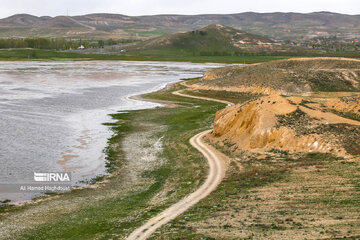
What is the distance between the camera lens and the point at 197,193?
1251 inches

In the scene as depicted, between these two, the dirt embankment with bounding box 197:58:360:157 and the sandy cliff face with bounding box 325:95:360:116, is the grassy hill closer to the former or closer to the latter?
the sandy cliff face with bounding box 325:95:360:116

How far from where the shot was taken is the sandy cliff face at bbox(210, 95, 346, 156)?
40.9 metres

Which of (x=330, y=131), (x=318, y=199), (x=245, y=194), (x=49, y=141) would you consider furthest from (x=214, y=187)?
(x=49, y=141)

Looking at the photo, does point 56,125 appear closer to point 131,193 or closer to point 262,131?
point 262,131

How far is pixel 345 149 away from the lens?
38.1 m

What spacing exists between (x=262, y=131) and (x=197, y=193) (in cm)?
1517

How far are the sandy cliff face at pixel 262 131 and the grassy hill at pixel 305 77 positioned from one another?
50.6 m

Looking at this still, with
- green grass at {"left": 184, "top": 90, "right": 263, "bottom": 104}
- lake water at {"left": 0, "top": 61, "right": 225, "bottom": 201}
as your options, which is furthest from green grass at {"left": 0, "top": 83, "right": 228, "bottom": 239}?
green grass at {"left": 184, "top": 90, "right": 263, "bottom": 104}

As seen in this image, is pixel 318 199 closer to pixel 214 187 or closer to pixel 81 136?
pixel 214 187

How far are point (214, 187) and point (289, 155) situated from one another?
10144 millimetres

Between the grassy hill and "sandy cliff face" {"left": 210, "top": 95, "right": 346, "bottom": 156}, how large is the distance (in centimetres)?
5063

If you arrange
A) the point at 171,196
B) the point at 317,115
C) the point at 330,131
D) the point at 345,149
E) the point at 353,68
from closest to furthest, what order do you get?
the point at 171,196 → the point at 345,149 → the point at 330,131 → the point at 317,115 → the point at 353,68

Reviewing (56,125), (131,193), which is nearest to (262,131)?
(131,193)

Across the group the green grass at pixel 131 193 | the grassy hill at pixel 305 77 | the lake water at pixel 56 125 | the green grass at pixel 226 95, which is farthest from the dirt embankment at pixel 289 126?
the grassy hill at pixel 305 77
